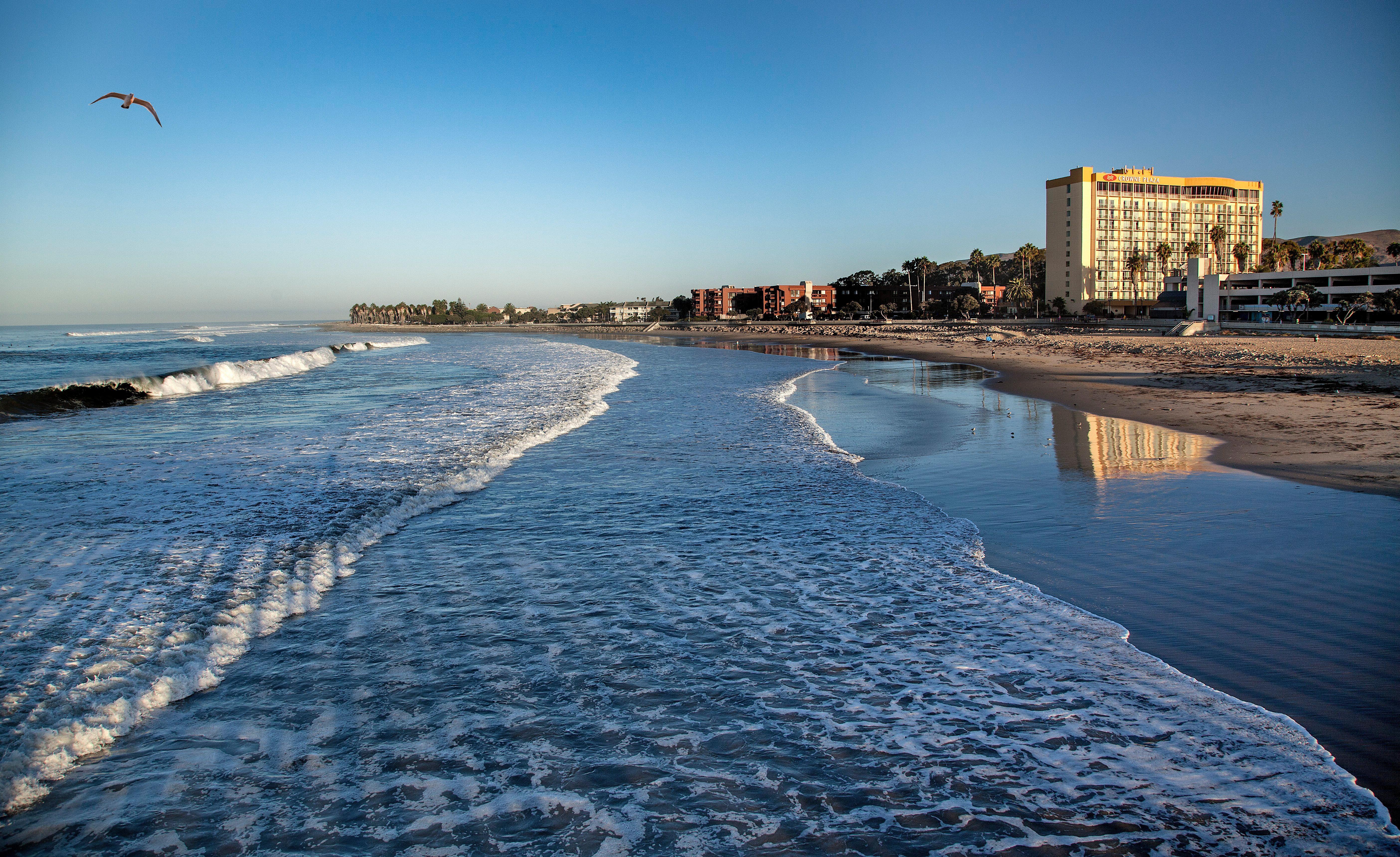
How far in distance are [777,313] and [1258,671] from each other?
15866cm

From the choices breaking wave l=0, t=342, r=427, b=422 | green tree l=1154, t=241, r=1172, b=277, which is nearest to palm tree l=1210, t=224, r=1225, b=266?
green tree l=1154, t=241, r=1172, b=277

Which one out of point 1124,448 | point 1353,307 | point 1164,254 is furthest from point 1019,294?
point 1124,448

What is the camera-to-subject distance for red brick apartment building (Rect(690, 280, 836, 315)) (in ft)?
514

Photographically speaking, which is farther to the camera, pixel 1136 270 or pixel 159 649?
pixel 1136 270

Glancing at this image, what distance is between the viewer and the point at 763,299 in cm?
16438

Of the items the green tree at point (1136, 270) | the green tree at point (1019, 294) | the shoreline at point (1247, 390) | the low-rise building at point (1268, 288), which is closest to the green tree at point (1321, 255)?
the low-rise building at point (1268, 288)

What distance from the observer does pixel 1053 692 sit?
169 inches

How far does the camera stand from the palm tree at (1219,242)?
105m

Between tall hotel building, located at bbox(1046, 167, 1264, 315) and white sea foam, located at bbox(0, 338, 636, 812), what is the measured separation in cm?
11378

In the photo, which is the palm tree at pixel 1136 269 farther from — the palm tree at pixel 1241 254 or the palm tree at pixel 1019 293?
the palm tree at pixel 1019 293

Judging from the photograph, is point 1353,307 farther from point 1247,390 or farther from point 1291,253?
point 1247,390

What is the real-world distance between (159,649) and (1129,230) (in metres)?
128

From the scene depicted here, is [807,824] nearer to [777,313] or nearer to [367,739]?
[367,739]

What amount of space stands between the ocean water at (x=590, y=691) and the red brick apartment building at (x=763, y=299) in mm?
138990
